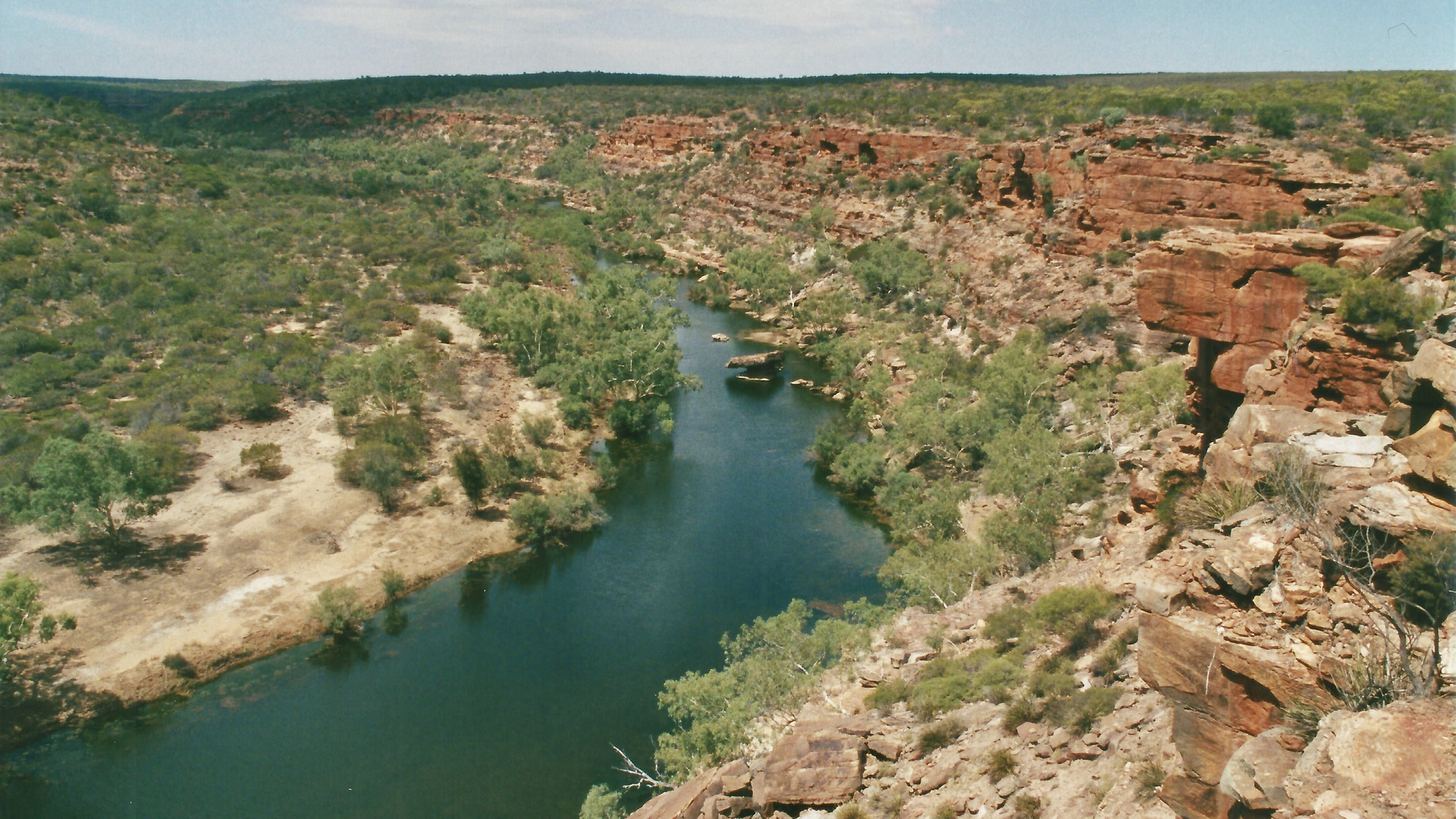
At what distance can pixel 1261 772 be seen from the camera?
9.09 m

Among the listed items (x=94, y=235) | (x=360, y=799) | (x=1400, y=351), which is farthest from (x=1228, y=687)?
(x=94, y=235)

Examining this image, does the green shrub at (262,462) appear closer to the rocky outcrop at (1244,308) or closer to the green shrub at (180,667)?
the green shrub at (180,667)

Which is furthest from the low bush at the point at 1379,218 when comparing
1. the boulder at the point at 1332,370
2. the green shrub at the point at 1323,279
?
the boulder at the point at 1332,370

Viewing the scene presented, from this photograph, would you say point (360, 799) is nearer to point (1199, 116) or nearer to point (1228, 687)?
point (1228, 687)

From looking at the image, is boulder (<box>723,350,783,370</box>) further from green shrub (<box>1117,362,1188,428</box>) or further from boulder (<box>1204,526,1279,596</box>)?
boulder (<box>1204,526,1279,596</box>)

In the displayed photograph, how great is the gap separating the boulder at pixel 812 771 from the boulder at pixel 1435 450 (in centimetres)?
984

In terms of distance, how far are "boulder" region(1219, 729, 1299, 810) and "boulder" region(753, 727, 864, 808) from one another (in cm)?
731

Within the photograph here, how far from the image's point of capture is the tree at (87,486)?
28.5m

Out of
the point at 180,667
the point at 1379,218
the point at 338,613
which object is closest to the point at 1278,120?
the point at 1379,218

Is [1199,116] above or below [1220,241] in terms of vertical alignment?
above

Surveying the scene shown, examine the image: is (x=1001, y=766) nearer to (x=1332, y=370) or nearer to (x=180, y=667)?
(x=1332, y=370)

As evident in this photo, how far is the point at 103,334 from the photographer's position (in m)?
45.2

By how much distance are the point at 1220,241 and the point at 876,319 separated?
35.7m

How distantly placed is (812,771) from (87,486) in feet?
85.9
